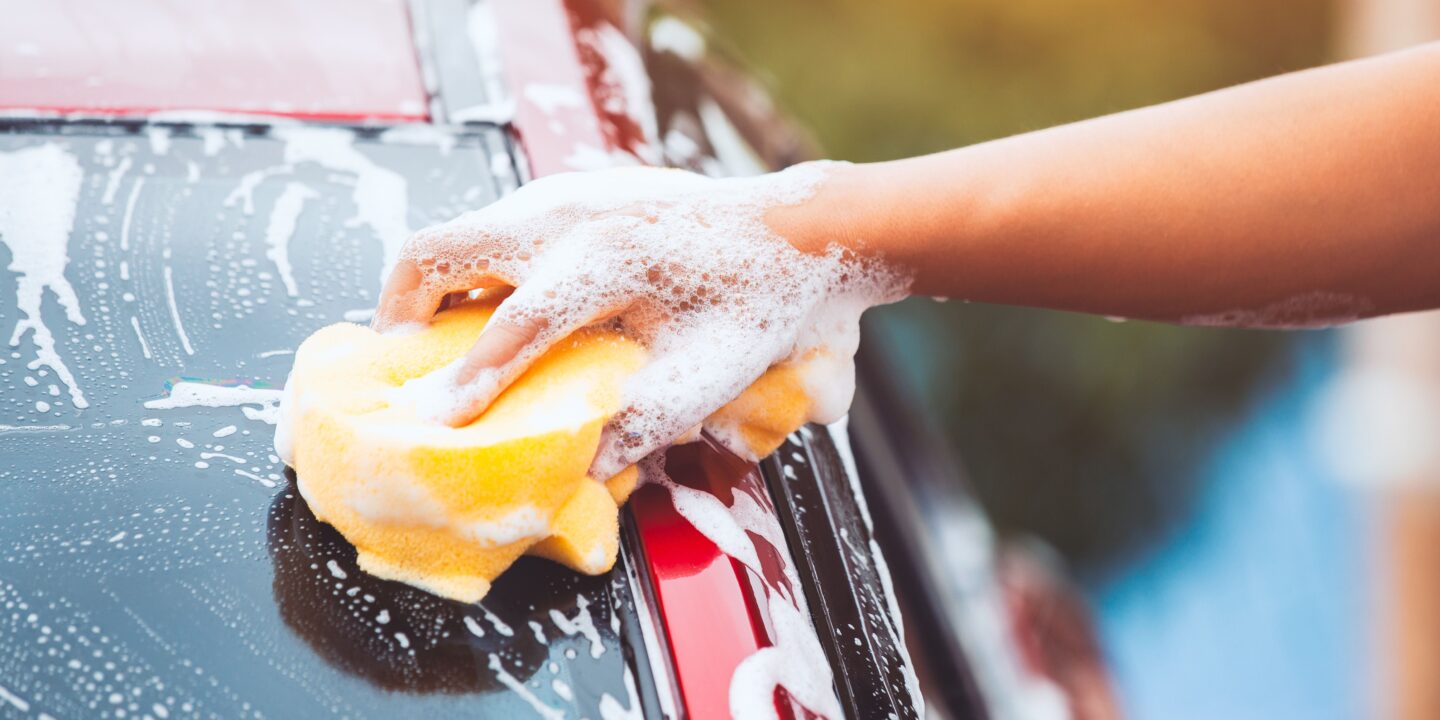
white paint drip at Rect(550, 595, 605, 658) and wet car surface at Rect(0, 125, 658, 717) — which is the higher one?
wet car surface at Rect(0, 125, 658, 717)

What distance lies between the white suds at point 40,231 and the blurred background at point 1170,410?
230 centimetres

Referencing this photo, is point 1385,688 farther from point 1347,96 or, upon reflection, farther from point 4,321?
point 4,321

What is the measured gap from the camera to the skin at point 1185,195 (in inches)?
38.6

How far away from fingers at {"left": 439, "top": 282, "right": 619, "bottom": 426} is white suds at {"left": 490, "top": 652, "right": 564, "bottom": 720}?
189 millimetres

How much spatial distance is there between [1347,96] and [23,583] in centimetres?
114

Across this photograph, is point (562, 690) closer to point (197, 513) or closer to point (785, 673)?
point (785, 673)

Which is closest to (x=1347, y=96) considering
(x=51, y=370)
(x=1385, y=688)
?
(x=51, y=370)

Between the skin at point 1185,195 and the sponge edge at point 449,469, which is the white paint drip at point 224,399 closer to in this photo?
the sponge edge at point 449,469

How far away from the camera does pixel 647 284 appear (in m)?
0.93

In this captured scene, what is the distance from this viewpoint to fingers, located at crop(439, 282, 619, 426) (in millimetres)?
850

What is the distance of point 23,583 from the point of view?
754mm

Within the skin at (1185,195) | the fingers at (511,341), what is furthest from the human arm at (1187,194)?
the fingers at (511,341)

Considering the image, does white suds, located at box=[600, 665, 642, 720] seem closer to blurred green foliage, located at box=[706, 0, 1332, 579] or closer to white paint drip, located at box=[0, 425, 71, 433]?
white paint drip, located at box=[0, 425, 71, 433]

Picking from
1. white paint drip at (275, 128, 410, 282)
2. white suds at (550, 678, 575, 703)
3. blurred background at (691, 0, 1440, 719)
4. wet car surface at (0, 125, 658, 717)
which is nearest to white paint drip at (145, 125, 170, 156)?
wet car surface at (0, 125, 658, 717)
